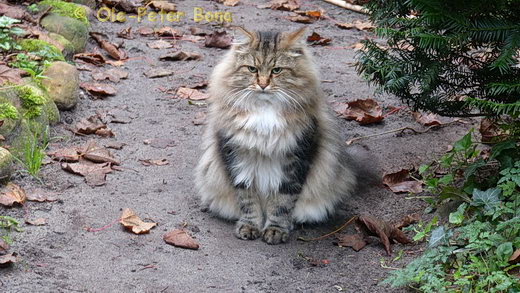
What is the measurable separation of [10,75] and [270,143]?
2.27m

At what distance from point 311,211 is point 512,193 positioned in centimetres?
133

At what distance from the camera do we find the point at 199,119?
6.33 metres

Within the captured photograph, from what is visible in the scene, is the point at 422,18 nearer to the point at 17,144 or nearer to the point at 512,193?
the point at 512,193

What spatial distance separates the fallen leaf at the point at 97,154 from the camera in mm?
5410

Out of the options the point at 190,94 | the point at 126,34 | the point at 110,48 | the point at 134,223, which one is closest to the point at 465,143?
the point at 134,223

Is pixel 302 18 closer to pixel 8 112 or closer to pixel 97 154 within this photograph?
pixel 97 154

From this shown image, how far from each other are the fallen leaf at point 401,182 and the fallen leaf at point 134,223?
1667 millimetres

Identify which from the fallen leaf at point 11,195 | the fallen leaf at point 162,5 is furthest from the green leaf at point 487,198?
the fallen leaf at point 162,5

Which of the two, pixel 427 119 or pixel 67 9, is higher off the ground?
pixel 67 9

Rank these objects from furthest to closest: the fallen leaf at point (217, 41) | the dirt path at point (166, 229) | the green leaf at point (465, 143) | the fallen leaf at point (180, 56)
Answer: the fallen leaf at point (217, 41), the fallen leaf at point (180, 56), the green leaf at point (465, 143), the dirt path at point (166, 229)

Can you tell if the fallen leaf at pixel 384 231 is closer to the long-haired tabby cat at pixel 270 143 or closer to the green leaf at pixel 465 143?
the long-haired tabby cat at pixel 270 143

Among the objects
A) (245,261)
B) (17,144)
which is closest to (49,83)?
→ (17,144)

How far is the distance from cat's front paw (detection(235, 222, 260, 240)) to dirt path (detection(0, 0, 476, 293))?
2.1 inches

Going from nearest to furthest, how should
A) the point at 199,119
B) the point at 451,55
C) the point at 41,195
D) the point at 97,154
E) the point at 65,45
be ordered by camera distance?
1. the point at 451,55
2. the point at 41,195
3. the point at 97,154
4. the point at 199,119
5. the point at 65,45
